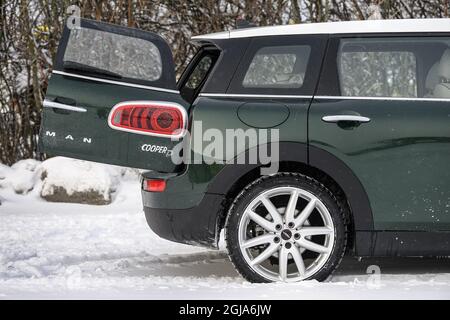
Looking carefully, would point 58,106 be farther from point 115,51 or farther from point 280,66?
point 115,51

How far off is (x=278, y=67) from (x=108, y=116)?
109 centimetres

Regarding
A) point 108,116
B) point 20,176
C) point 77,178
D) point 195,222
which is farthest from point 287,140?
point 20,176

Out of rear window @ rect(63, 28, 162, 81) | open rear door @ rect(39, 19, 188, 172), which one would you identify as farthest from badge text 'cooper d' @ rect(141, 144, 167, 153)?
rear window @ rect(63, 28, 162, 81)

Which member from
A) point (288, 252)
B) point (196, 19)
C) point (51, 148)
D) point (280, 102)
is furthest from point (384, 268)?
point (196, 19)

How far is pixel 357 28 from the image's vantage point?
5.60m

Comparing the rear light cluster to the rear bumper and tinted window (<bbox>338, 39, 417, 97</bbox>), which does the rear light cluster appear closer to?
the rear bumper

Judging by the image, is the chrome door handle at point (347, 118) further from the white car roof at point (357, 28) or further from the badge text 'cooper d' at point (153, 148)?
the badge text 'cooper d' at point (153, 148)

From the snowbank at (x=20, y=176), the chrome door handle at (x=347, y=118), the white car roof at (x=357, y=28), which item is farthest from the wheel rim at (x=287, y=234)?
the snowbank at (x=20, y=176)

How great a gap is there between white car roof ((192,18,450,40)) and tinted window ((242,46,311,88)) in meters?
0.11

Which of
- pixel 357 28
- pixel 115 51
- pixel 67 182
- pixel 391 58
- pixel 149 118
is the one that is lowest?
pixel 67 182

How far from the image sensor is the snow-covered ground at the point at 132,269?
5.14m

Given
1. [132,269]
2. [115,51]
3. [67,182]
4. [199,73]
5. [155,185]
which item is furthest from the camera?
[115,51]

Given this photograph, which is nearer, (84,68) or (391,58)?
(84,68)

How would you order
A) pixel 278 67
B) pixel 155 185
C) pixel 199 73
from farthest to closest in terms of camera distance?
pixel 199 73 → pixel 278 67 → pixel 155 185
